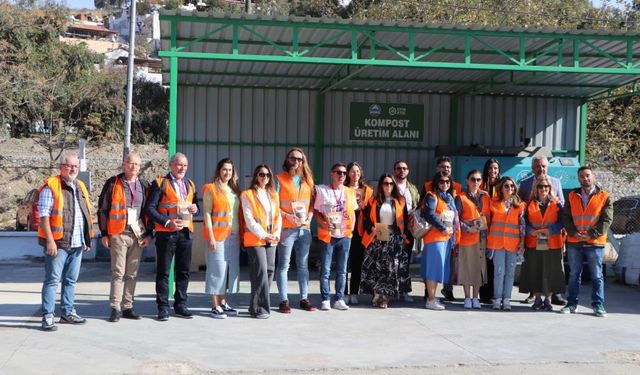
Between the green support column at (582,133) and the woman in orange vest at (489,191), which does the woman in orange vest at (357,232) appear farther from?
the green support column at (582,133)

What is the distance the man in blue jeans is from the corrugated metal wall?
607cm

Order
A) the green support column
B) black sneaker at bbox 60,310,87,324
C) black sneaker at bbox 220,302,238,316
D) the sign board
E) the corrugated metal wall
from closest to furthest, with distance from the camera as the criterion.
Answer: black sneaker at bbox 60,310,87,324, black sneaker at bbox 220,302,238,316, the corrugated metal wall, the sign board, the green support column

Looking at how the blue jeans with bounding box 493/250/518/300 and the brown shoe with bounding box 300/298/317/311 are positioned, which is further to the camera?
the blue jeans with bounding box 493/250/518/300

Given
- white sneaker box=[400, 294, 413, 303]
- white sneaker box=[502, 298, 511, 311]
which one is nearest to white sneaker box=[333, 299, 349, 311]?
white sneaker box=[400, 294, 413, 303]

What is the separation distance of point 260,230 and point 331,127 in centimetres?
717

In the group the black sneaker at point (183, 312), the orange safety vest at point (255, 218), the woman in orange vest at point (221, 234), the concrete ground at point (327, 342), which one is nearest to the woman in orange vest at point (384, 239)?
the concrete ground at point (327, 342)

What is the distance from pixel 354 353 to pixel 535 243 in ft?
11.5

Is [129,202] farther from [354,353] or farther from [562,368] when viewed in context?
[562,368]

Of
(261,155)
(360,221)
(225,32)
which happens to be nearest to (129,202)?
(360,221)

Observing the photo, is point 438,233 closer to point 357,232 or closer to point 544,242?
point 357,232

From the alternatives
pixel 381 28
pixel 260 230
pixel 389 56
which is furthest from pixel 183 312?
pixel 389 56

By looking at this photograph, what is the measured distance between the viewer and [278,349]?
23.1 ft

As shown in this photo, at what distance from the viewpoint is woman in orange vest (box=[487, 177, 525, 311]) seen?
9195 millimetres

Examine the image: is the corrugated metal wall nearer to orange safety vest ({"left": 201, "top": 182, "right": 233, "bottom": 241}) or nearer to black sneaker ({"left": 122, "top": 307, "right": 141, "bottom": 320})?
orange safety vest ({"left": 201, "top": 182, "right": 233, "bottom": 241})
